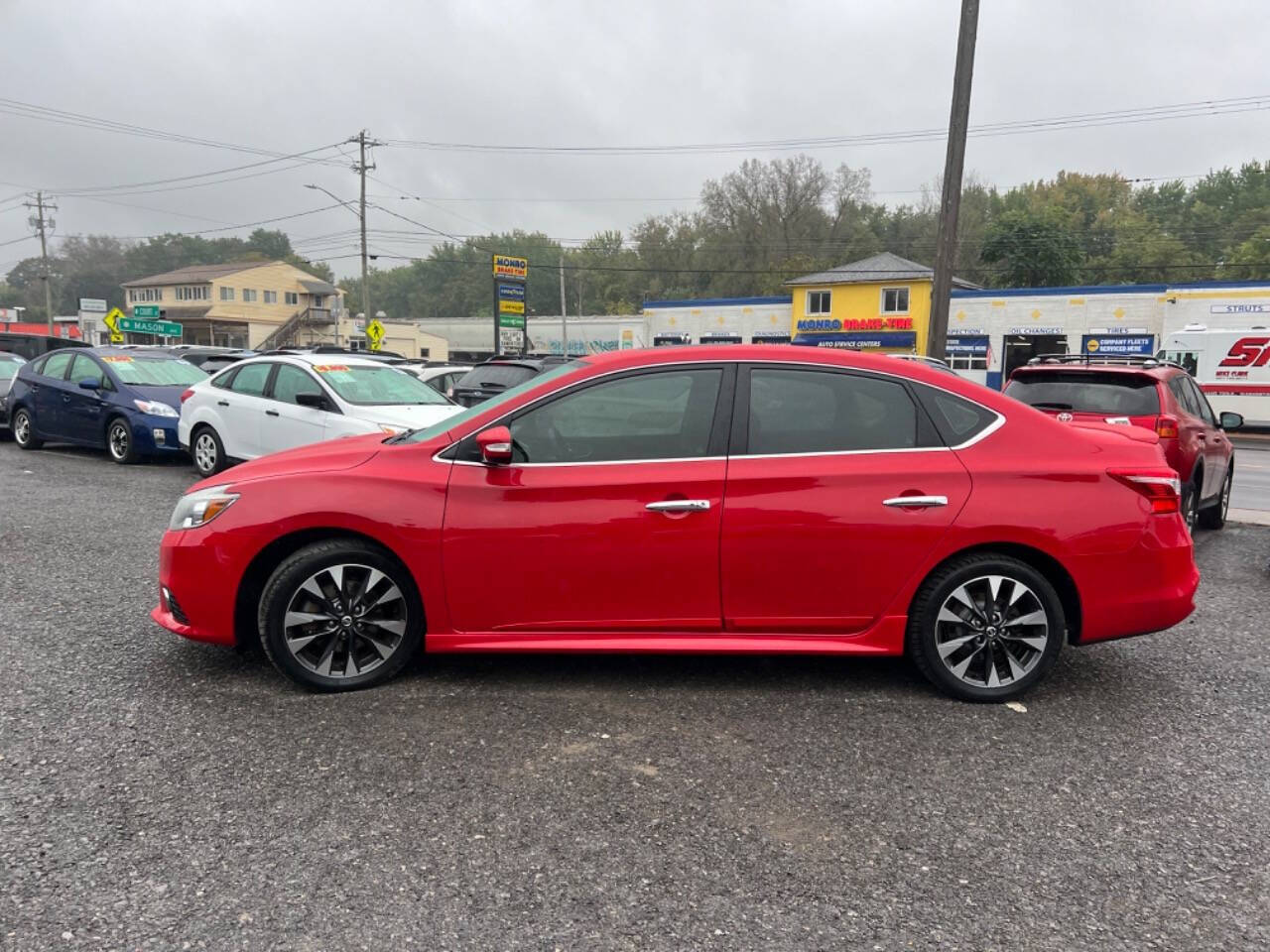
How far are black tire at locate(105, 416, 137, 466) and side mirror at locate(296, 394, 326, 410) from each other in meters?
4.03

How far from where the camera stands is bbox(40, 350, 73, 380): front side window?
40.7ft

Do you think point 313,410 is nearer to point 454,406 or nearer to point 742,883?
point 454,406

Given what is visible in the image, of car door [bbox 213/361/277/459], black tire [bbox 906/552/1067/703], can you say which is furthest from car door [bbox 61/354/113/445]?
black tire [bbox 906/552/1067/703]

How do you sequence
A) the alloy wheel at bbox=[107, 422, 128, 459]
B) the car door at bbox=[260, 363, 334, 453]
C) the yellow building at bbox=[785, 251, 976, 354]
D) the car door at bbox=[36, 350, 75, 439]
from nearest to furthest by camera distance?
1. the car door at bbox=[260, 363, 334, 453]
2. the alloy wheel at bbox=[107, 422, 128, 459]
3. the car door at bbox=[36, 350, 75, 439]
4. the yellow building at bbox=[785, 251, 976, 354]

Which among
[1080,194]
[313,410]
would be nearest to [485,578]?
[313,410]

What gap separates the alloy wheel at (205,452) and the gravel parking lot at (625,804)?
19.4 ft

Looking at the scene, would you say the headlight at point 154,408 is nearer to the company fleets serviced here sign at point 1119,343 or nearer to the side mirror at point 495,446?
the side mirror at point 495,446

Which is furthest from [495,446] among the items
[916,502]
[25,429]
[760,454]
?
[25,429]

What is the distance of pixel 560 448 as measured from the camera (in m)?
3.94

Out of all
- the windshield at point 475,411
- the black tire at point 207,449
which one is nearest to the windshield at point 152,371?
the black tire at point 207,449

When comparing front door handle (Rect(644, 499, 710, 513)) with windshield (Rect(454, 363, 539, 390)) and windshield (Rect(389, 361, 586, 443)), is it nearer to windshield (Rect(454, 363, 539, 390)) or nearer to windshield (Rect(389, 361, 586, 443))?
windshield (Rect(389, 361, 586, 443))

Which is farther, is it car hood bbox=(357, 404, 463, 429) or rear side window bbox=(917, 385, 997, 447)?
car hood bbox=(357, 404, 463, 429)

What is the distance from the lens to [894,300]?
44875 millimetres

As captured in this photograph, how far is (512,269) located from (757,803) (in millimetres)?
32958
